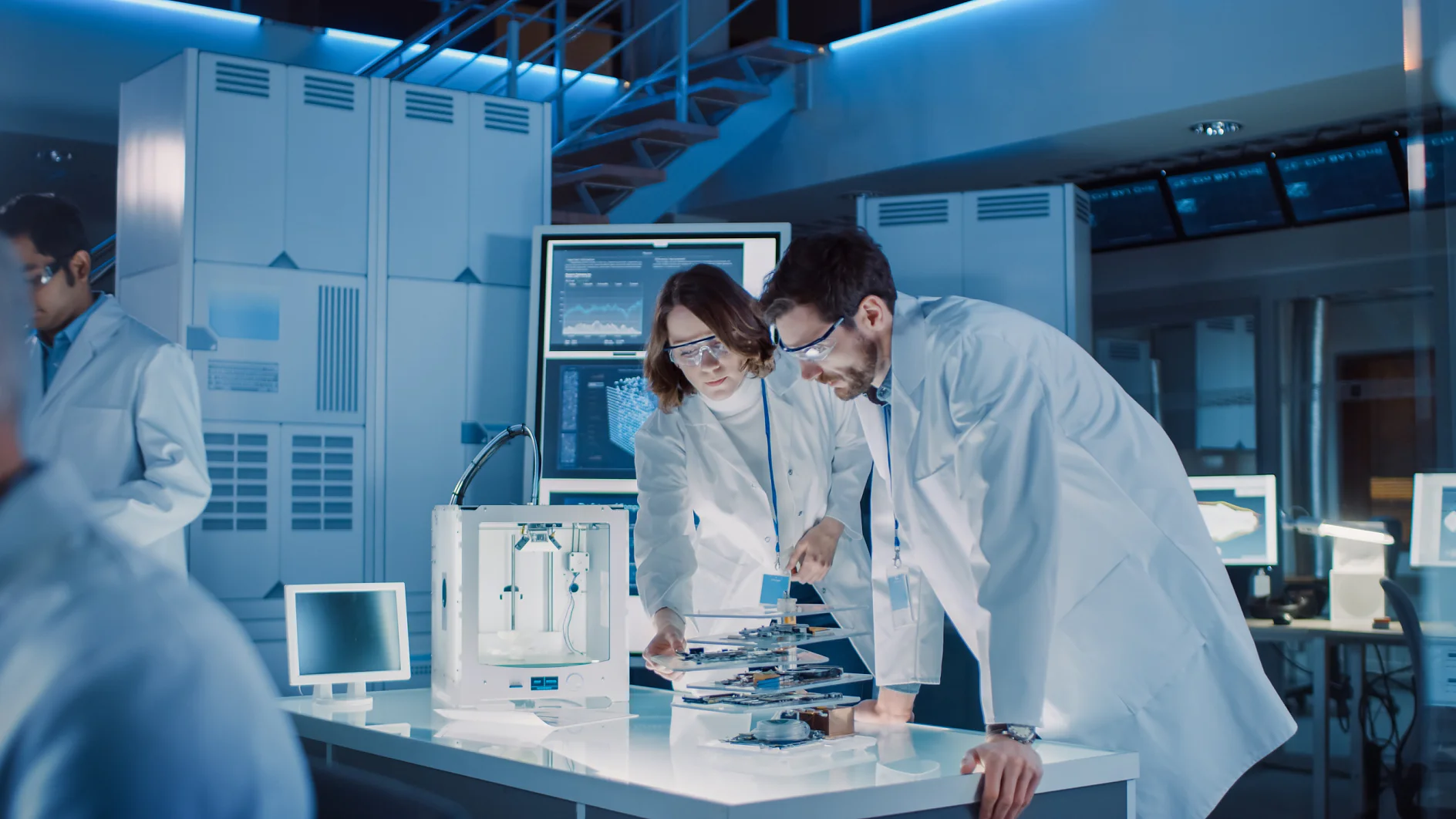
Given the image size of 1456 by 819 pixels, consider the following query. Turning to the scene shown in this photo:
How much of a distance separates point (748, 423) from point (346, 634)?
84 cm

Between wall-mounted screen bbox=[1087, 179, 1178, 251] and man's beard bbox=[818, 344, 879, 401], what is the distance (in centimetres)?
596

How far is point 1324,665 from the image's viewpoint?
4684 millimetres

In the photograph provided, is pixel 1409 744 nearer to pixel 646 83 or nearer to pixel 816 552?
pixel 816 552

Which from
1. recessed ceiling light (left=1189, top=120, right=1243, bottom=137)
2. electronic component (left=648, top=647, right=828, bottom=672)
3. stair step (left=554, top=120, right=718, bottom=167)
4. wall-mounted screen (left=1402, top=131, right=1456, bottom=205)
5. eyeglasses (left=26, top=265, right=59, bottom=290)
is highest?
stair step (left=554, top=120, right=718, bottom=167)

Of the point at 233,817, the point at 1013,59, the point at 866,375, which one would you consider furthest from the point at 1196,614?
the point at 1013,59

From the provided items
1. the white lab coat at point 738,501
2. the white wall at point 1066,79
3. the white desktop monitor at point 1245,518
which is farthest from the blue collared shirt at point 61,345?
the white wall at point 1066,79

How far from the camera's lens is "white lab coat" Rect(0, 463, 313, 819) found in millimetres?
543

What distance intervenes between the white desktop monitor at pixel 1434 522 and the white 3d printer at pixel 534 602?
2378 mm

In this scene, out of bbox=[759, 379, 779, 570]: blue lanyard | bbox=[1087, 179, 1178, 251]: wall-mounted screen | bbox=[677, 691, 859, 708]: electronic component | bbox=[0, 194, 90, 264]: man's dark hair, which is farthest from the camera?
bbox=[1087, 179, 1178, 251]: wall-mounted screen

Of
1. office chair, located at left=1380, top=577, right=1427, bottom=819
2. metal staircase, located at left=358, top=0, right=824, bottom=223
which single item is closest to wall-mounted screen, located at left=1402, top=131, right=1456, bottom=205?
office chair, located at left=1380, top=577, right=1427, bottom=819

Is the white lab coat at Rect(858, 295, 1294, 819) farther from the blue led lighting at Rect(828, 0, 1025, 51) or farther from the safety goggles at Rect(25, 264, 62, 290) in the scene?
the blue led lighting at Rect(828, 0, 1025, 51)

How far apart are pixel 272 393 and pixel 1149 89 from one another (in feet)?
13.2

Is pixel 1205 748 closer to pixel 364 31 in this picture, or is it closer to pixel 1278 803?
pixel 1278 803

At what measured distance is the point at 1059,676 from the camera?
178 centimetres
